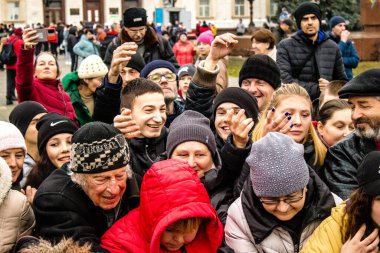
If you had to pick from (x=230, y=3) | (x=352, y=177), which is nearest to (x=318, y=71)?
(x=352, y=177)

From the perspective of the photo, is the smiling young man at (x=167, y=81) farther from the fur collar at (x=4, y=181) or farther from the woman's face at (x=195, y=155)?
the fur collar at (x=4, y=181)

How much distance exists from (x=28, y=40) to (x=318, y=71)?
3.36m

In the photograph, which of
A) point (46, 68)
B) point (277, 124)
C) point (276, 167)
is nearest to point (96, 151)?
point (276, 167)

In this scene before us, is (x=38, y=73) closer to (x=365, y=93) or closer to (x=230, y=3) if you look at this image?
(x=365, y=93)

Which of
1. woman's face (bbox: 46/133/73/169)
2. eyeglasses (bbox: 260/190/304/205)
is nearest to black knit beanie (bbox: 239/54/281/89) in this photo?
woman's face (bbox: 46/133/73/169)

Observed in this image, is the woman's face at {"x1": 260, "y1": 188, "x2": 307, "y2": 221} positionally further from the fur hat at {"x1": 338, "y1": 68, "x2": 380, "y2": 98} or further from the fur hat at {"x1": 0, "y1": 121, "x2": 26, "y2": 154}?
the fur hat at {"x1": 0, "y1": 121, "x2": 26, "y2": 154}

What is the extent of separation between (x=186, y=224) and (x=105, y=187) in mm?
484

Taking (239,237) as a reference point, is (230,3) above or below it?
above

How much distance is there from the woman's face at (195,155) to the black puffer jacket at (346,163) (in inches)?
29.7

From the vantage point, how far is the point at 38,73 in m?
6.56

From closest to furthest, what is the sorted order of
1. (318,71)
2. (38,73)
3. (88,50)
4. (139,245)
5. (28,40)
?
(139,245), (28,40), (38,73), (318,71), (88,50)

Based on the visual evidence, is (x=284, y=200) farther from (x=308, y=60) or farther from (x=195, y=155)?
(x=308, y=60)

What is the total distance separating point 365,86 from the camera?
378 cm

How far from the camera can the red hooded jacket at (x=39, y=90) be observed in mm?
5852
